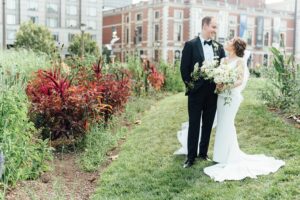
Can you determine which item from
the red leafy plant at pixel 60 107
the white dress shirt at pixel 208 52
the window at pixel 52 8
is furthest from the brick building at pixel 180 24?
the white dress shirt at pixel 208 52

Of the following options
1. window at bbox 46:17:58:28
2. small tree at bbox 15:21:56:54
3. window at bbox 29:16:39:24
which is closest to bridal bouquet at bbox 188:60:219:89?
small tree at bbox 15:21:56:54

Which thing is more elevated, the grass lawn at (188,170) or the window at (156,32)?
the window at (156,32)

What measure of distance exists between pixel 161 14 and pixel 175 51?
507 centimetres

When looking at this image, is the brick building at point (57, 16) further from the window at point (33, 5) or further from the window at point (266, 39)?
the window at point (266, 39)

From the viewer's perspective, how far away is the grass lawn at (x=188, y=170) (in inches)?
202

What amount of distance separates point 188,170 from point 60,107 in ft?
7.38

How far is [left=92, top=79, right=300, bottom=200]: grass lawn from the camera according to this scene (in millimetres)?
5133

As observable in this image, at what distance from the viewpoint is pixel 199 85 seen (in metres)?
6.04

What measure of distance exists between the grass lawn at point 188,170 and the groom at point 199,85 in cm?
43

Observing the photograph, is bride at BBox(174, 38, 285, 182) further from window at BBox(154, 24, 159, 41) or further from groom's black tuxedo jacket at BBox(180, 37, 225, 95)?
window at BBox(154, 24, 159, 41)

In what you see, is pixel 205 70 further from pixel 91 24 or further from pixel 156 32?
pixel 91 24

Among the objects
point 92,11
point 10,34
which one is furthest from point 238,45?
point 92,11

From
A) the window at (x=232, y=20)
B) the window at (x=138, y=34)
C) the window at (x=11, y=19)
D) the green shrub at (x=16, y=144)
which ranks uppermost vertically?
the window at (x=232, y=20)

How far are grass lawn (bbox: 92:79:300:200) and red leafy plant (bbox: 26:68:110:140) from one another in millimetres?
844
